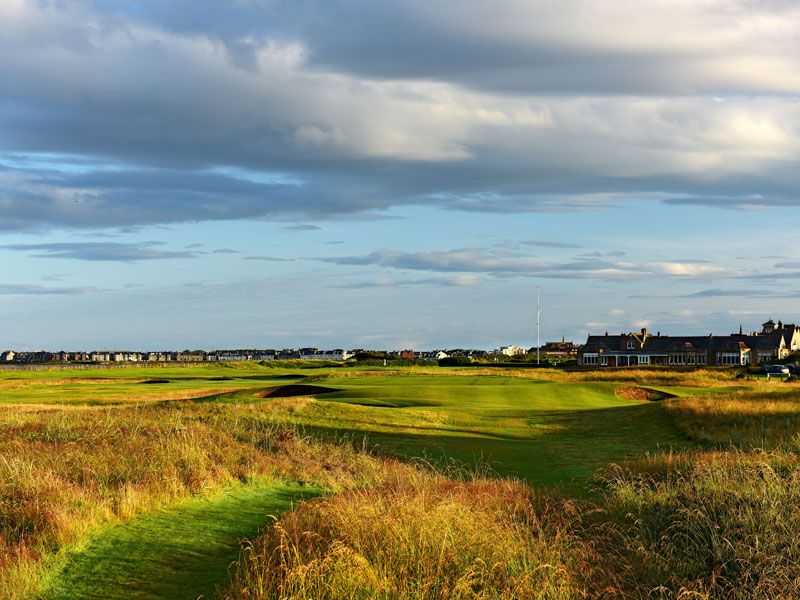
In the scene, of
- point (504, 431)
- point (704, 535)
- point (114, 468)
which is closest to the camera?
point (704, 535)

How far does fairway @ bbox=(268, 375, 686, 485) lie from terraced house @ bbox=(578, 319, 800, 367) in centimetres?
11262

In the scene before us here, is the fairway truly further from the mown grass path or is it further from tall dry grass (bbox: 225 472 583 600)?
tall dry grass (bbox: 225 472 583 600)

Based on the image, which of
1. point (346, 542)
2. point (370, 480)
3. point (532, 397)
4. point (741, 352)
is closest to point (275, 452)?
point (370, 480)

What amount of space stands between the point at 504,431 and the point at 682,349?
5142 inches

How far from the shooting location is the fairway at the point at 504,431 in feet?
85.8

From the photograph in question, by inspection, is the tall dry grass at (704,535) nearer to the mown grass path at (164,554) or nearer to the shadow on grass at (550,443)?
the shadow on grass at (550,443)

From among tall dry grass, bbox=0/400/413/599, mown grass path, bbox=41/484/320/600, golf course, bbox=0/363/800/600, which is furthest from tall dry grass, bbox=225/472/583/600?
tall dry grass, bbox=0/400/413/599

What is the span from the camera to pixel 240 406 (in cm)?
3369

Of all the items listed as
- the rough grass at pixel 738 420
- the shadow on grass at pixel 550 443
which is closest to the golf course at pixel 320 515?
the shadow on grass at pixel 550 443

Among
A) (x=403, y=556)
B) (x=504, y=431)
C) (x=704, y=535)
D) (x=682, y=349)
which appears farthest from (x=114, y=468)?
(x=682, y=349)

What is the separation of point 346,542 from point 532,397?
40115mm

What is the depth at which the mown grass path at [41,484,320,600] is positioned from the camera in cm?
1143

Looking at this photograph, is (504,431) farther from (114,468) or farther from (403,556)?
(403,556)

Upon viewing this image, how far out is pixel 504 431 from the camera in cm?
3466
